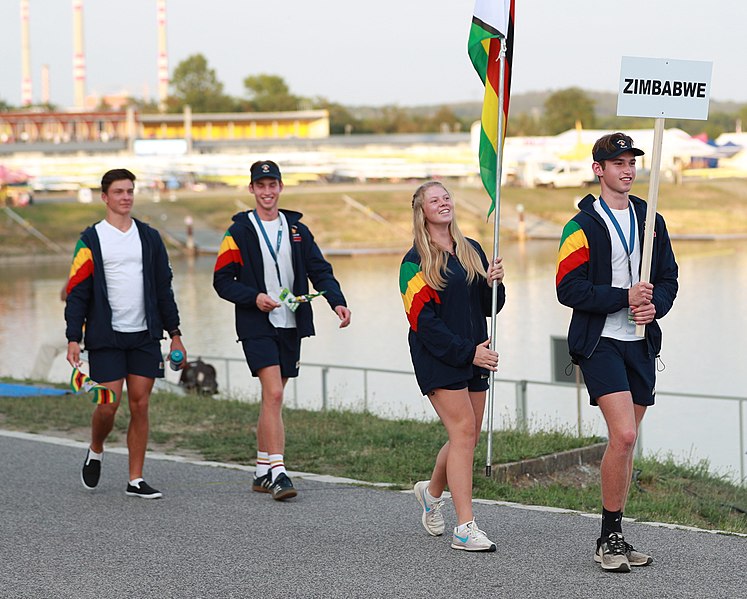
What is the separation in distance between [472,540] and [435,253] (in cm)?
144

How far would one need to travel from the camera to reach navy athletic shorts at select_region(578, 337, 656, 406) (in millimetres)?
5902

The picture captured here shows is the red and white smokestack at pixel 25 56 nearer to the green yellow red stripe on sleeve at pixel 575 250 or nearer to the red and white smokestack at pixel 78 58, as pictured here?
the red and white smokestack at pixel 78 58

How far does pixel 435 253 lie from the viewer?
20.9 ft

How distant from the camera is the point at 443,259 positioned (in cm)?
639

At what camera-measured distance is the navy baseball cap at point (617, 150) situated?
5.95 m

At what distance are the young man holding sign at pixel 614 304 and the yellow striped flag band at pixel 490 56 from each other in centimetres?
200

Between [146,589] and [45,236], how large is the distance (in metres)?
76.0

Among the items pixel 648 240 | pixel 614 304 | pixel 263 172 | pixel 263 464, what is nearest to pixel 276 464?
pixel 263 464

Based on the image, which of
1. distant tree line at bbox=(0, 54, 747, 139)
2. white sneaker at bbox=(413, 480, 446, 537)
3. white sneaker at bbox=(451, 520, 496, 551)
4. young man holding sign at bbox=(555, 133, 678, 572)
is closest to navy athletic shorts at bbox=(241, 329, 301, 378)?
white sneaker at bbox=(413, 480, 446, 537)

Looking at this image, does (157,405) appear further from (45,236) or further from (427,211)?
(45,236)

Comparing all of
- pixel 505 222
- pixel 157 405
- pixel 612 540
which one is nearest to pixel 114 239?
pixel 612 540

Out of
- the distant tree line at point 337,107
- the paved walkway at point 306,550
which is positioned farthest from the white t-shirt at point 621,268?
the distant tree line at point 337,107

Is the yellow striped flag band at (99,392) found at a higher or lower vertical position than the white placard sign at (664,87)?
lower

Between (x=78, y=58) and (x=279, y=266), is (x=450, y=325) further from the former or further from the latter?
(x=78, y=58)
